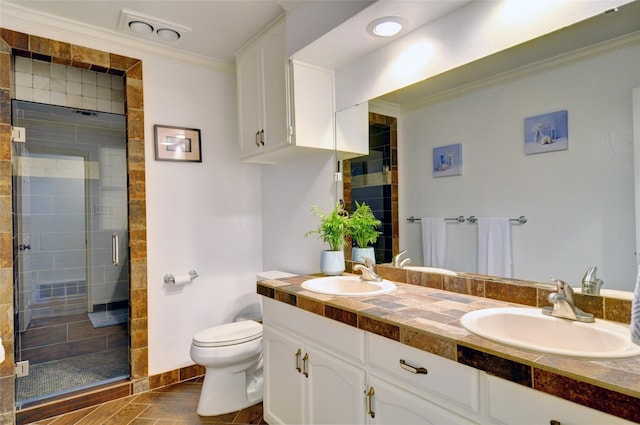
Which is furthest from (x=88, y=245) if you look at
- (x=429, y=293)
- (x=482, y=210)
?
(x=482, y=210)

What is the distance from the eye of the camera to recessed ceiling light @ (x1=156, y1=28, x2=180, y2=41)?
7.87 ft

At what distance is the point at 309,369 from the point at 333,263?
66 cm

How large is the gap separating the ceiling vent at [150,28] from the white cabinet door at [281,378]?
6.68 ft

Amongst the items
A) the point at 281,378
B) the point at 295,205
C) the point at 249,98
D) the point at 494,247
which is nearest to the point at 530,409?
the point at 494,247

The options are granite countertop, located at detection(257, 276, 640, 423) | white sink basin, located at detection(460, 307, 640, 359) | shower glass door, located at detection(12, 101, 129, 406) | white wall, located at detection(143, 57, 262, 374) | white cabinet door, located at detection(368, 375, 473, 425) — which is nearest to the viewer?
granite countertop, located at detection(257, 276, 640, 423)

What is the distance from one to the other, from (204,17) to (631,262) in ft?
8.27

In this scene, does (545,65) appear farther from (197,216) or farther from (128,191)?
(128,191)

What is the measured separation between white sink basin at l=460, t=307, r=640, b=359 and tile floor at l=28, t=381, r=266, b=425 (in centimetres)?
156

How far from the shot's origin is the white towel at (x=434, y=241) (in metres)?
1.77

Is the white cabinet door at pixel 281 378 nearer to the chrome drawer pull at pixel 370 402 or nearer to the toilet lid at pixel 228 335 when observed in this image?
the toilet lid at pixel 228 335

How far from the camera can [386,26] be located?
5.73 feet

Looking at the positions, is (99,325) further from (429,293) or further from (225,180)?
(429,293)

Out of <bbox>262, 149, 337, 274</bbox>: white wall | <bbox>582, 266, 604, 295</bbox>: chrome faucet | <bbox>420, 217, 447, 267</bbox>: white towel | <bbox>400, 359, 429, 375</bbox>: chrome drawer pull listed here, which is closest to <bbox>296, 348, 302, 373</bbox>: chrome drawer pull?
<bbox>400, 359, 429, 375</bbox>: chrome drawer pull

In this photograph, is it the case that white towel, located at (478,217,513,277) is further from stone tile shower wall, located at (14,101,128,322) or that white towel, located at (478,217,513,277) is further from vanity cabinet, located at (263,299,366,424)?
stone tile shower wall, located at (14,101,128,322)
